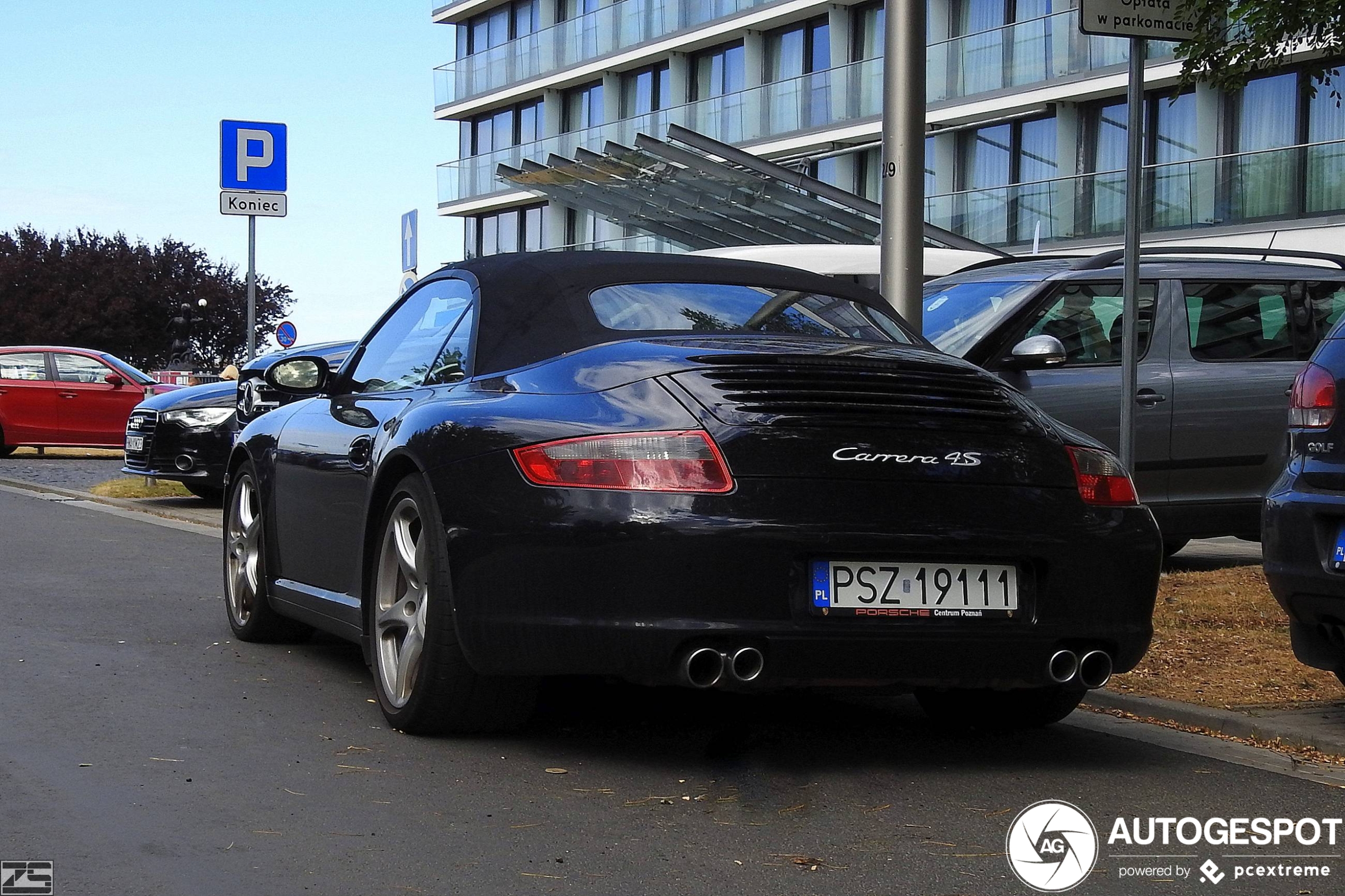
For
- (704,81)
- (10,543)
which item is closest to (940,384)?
(10,543)

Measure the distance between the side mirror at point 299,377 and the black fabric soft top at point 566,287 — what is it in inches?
33.8

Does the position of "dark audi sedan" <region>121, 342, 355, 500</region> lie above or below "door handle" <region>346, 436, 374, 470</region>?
below

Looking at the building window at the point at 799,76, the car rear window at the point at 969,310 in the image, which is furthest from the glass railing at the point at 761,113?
the car rear window at the point at 969,310

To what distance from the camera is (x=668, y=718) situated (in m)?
5.93

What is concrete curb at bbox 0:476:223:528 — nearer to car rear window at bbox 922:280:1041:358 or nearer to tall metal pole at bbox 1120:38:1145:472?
car rear window at bbox 922:280:1041:358

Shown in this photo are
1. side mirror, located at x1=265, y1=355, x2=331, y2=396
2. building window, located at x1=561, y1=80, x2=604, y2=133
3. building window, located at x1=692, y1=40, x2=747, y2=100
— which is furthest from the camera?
building window, located at x1=561, y1=80, x2=604, y2=133

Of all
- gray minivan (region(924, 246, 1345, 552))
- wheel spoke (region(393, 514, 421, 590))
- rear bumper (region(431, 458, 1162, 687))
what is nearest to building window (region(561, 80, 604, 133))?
gray minivan (region(924, 246, 1345, 552))

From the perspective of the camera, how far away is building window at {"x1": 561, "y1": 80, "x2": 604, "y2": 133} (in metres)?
47.2

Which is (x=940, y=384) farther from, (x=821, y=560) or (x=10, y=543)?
(x=10, y=543)

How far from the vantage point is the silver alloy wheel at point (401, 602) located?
5492 mm

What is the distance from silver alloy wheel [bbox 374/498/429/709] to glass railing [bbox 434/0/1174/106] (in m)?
16.6

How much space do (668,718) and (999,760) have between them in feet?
3.53

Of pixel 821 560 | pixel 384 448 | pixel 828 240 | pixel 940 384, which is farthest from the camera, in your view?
pixel 828 240

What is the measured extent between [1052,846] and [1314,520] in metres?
1.71
